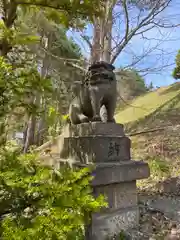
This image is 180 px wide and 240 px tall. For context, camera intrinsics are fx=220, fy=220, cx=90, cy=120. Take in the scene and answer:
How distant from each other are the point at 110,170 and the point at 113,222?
2.05 feet

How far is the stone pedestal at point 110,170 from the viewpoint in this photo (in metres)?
2.43

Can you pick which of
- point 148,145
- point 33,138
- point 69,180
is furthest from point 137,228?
point 33,138

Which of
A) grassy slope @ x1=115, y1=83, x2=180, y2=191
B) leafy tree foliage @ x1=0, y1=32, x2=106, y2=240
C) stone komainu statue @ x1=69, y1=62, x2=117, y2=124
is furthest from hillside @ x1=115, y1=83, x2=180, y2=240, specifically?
leafy tree foliage @ x1=0, y1=32, x2=106, y2=240

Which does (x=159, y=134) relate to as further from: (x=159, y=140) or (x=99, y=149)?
(x=99, y=149)

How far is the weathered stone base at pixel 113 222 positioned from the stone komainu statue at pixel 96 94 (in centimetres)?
112

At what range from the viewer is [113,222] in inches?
99.6

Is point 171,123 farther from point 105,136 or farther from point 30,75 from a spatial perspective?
point 30,75

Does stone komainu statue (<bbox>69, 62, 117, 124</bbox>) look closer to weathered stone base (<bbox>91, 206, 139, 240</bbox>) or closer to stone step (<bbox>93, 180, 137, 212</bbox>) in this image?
stone step (<bbox>93, 180, 137, 212</bbox>)

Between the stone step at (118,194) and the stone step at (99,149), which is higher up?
the stone step at (99,149)

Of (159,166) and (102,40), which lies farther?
(102,40)

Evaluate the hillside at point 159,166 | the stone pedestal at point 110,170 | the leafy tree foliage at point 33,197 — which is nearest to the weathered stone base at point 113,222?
the stone pedestal at point 110,170

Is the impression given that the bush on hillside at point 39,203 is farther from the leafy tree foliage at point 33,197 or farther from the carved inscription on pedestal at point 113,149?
the carved inscription on pedestal at point 113,149

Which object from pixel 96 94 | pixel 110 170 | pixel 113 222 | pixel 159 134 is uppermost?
pixel 96 94

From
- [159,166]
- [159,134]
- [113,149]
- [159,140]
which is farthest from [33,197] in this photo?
[159,134]
